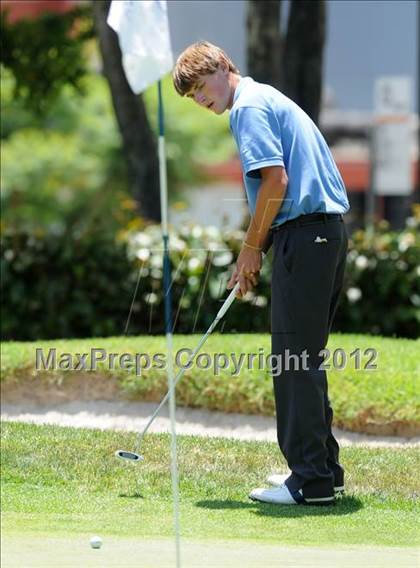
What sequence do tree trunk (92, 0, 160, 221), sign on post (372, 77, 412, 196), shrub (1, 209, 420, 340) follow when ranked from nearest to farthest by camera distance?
1. shrub (1, 209, 420, 340)
2. tree trunk (92, 0, 160, 221)
3. sign on post (372, 77, 412, 196)

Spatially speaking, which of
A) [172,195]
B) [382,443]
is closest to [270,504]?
[382,443]

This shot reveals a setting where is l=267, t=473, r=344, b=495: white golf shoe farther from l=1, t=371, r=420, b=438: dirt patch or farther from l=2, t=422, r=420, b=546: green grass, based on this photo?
l=1, t=371, r=420, b=438: dirt patch

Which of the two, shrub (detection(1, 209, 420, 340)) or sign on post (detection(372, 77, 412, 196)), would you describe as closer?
shrub (detection(1, 209, 420, 340))

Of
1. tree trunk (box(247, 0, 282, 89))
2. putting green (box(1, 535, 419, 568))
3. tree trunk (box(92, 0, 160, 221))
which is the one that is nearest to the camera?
putting green (box(1, 535, 419, 568))

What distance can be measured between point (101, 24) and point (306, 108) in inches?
85.4

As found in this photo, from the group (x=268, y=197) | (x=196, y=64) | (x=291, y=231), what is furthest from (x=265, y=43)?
(x=268, y=197)

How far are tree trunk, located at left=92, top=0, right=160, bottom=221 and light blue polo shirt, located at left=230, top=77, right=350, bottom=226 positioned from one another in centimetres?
677

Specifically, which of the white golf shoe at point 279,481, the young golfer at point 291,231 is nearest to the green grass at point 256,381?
the white golf shoe at point 279,481

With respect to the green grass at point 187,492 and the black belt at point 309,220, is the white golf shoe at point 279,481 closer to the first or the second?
the green grass at point 187,492

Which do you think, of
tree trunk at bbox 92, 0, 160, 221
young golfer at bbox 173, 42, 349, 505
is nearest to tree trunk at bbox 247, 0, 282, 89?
tree trunk at bbox 92, 0, 160, 221

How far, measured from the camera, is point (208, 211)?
3506 cm

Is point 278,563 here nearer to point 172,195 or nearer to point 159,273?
point 159,273

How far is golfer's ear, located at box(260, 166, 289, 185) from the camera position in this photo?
533cm

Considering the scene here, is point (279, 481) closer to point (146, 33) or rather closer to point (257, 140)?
point (257, 140)
